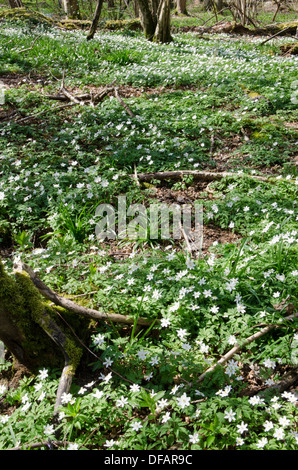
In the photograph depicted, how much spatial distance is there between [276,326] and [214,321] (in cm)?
44

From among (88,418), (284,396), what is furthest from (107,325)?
(284,396)

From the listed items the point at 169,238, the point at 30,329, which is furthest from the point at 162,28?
the point at 30,329

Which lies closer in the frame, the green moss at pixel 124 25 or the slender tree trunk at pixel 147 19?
the slender tree trunk at pixel 147 19

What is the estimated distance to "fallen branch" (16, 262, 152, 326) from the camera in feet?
7.99

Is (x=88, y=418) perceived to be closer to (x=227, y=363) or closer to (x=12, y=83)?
(x=227, y=363)

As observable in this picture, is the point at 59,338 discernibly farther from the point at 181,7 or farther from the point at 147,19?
the point at 181,7

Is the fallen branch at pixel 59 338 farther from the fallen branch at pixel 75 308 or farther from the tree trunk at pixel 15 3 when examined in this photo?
the tree trunk at pixel 15 3

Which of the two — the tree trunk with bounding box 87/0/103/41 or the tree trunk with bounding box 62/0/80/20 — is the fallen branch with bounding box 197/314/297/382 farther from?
the tree trunk with bounding box 62/0/80/20

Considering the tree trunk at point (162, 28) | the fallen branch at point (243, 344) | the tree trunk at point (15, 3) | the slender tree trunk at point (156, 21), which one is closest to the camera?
the fallen branch at point (243, 344)

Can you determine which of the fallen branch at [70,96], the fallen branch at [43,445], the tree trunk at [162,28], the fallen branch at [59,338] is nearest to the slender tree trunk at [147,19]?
the tree trunk at [162,28]

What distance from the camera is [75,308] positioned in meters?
2.53

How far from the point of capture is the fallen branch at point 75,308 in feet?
7.99

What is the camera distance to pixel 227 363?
227 centimetres
